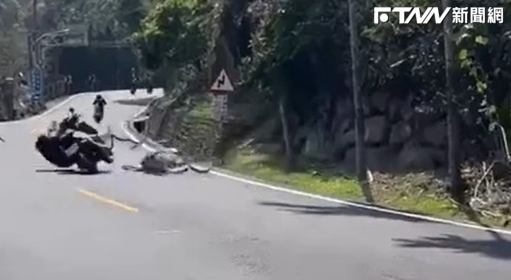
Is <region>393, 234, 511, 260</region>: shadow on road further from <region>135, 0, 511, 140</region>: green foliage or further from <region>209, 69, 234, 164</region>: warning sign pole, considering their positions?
<region>209, 69, 234, 164</region>: warning sign pole

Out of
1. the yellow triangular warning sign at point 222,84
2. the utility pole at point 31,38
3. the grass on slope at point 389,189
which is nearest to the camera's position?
the grass on slope at point 389,189

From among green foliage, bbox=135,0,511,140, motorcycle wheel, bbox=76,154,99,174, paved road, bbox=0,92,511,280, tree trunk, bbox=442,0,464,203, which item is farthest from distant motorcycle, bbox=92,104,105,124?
tree trunk, bbox=442,0,464,203

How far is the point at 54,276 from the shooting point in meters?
11.9

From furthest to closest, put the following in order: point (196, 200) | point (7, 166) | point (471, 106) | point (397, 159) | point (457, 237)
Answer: point (7, 166)
point (397, 159)
point (471, 106)
point (196, 200)
point (457, 237)

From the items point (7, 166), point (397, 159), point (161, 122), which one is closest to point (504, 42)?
point (397, 159)

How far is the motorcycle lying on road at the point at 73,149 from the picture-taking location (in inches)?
1089

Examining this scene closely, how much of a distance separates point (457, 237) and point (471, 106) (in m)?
7.24

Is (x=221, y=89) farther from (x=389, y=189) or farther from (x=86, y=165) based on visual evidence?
(x=389, y=189)

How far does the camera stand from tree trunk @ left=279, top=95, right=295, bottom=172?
28.3 meters

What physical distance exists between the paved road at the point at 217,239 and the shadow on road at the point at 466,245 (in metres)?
0.02

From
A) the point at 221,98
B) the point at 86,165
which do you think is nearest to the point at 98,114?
the point at 221,98

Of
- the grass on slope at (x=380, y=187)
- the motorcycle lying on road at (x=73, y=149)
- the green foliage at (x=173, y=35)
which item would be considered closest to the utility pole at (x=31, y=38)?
the green foliage at (x=173, y=35)

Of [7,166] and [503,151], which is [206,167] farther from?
[503,151]

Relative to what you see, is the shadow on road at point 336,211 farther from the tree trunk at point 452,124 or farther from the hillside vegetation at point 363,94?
the tree trunk at point 452,124
